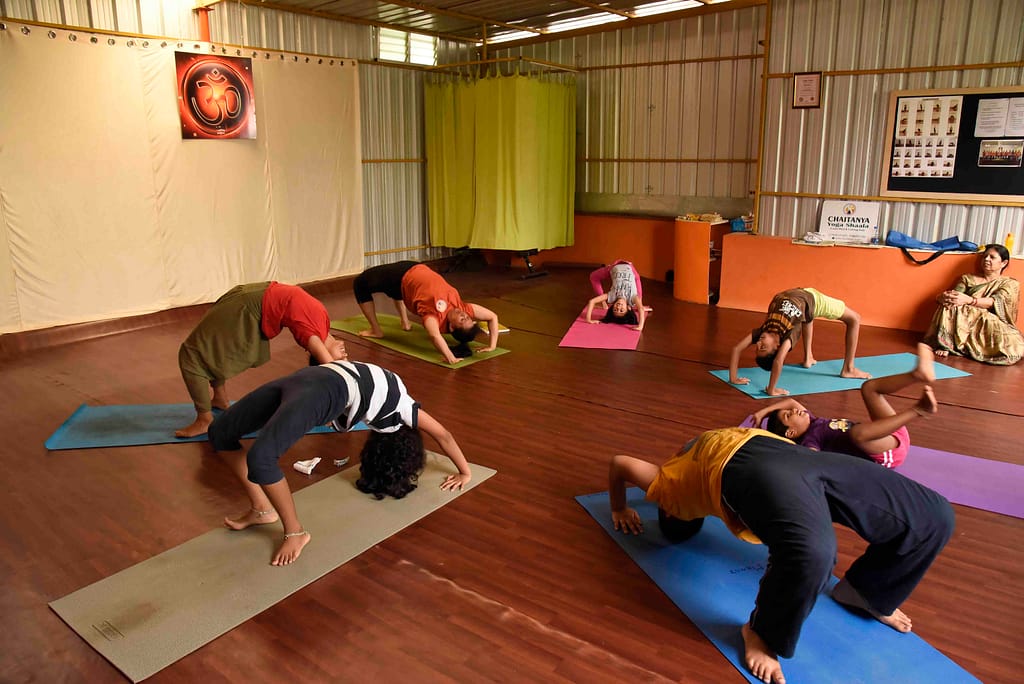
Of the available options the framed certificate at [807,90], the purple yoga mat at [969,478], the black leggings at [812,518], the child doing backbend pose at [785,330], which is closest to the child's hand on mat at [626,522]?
the black leggings at [812,518]

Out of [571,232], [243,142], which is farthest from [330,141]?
[571,232]

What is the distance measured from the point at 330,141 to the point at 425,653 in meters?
7.55

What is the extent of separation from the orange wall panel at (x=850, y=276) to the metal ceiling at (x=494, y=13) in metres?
3.03

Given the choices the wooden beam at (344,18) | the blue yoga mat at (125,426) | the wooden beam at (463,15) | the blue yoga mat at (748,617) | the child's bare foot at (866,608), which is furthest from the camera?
the wooden beam at (463,15)

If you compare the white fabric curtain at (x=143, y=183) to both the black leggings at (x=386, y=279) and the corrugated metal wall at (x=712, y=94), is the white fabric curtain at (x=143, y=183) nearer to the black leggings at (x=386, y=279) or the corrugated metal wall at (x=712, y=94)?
the corrugated metal wall at (x=712, y=94)

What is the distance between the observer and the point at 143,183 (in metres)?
7.30

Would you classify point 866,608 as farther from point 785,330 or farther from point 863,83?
point 863,83

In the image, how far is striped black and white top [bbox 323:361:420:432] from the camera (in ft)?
11.0

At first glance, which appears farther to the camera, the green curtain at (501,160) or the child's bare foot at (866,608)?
the green curtain at (501,160)

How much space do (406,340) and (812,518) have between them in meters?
4.99

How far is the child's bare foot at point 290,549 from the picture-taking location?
3.23m

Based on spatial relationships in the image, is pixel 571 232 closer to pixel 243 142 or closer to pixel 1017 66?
pixel 243 142

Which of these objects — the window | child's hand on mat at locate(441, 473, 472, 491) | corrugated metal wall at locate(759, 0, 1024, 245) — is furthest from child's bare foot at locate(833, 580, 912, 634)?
the window

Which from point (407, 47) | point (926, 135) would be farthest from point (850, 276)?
point (407, 47)
